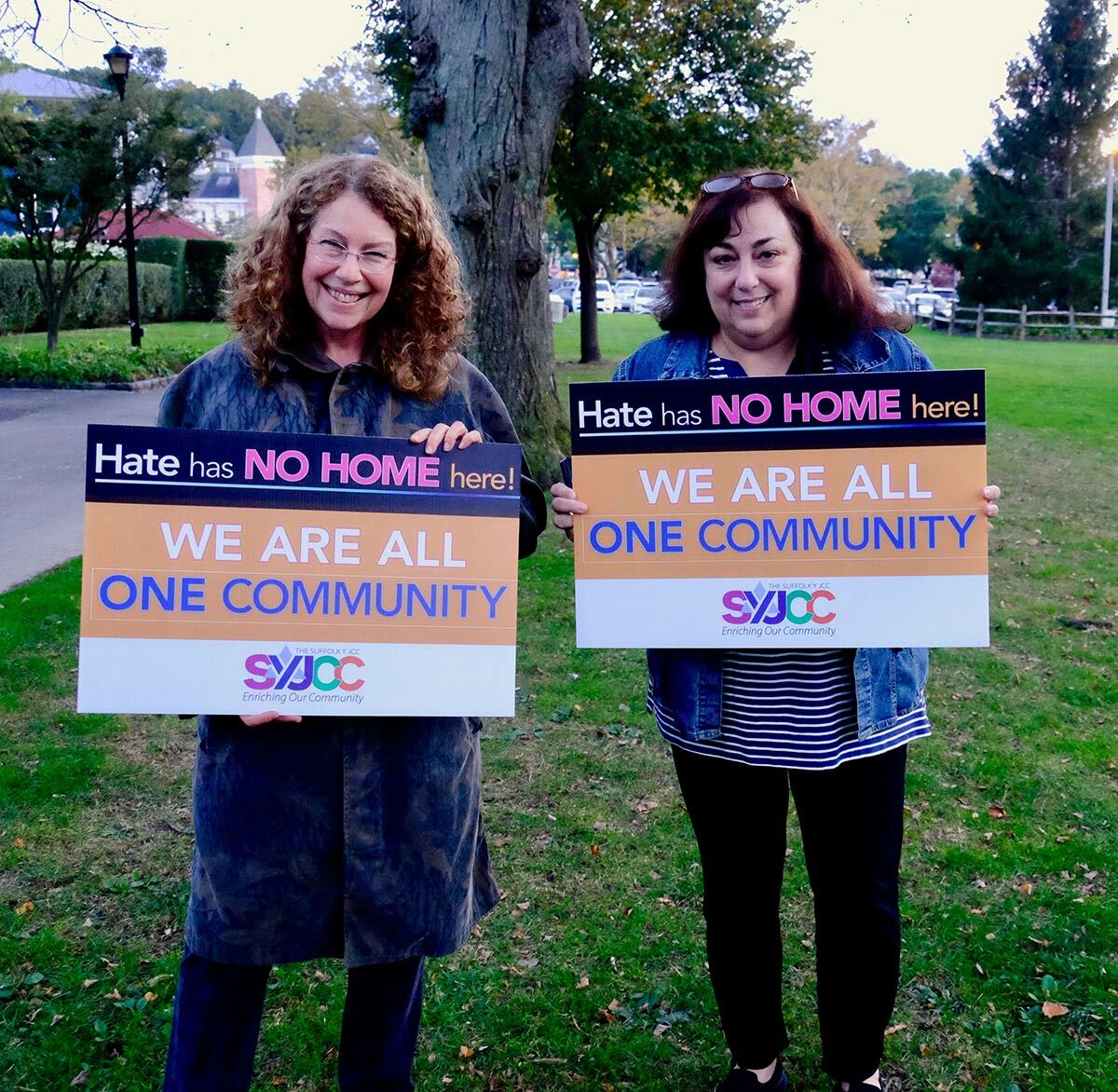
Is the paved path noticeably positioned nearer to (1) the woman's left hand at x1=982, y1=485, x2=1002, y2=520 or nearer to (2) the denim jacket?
(2) the denim jacket

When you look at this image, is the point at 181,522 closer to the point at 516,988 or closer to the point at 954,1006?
the point at 516,988

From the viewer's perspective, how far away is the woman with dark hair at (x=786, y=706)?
7.77 ft

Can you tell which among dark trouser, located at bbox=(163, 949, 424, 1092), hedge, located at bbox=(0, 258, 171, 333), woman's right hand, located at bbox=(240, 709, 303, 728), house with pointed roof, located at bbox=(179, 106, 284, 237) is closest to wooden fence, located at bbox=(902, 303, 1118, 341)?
hedge, located at bbox=(0, 258, 171, 333)

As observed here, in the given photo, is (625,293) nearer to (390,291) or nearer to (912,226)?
(912,226)

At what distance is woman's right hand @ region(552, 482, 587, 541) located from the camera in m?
2.43

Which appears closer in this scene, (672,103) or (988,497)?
(988,497)

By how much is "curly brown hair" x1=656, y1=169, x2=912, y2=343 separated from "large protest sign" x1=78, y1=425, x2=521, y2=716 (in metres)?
0.67

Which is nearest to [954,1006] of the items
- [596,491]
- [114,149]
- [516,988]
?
[516,988]

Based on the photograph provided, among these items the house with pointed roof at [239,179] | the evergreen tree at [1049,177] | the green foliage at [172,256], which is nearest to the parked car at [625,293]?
the evergreen tree at [1049,177]

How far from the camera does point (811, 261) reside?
2.43 meters

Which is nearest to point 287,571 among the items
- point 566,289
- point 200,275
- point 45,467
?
point 45,467

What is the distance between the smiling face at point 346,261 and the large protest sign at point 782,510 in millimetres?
510

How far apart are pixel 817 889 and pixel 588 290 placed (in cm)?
2125

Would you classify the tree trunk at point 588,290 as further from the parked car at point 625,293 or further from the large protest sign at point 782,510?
the parked car at point 625,293
